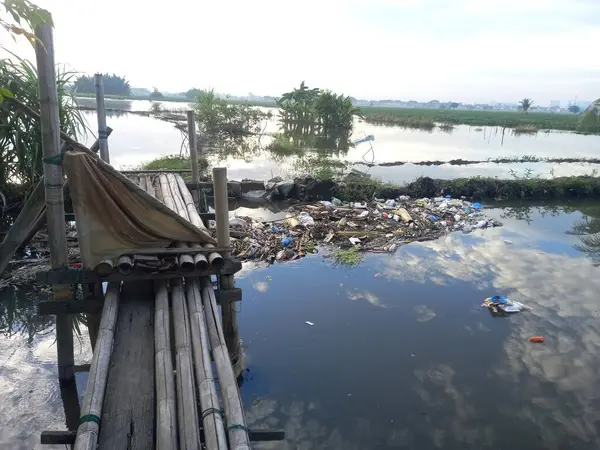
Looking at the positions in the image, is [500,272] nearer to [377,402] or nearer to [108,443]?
[377,402]

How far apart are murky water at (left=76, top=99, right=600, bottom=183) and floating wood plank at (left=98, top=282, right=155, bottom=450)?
11999 mm

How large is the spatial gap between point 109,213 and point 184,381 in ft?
5.76

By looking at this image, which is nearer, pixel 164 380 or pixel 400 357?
pixel 164 380

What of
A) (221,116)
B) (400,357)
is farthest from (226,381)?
(221,116)

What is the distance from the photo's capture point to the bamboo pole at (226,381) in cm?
224

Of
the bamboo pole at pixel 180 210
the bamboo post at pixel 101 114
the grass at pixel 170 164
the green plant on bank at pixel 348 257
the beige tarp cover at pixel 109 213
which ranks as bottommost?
the green plant on bank at pixel 348 257

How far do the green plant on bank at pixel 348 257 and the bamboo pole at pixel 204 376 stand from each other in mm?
4899

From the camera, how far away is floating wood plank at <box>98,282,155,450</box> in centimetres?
228

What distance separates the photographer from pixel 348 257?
333 inches

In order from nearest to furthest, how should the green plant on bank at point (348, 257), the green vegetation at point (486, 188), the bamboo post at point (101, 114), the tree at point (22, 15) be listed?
the tree at point (22, 15)
the bamboo post at point (101, 114)
the green plant on bank at point (348, 257)
the green vegetation at point (486, 188)

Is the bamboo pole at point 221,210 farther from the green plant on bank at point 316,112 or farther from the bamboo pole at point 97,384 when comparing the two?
the green plant on bank at point 316,112

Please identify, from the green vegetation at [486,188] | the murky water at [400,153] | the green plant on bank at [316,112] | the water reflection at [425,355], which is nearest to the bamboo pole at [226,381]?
the water reflection at [425,355]

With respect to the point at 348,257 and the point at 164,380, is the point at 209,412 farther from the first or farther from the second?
the point at 348,257

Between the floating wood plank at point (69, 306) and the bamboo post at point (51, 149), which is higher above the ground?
the bamboo post at point (51, 149)
